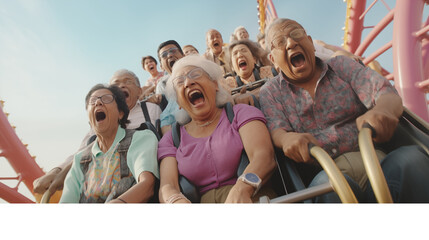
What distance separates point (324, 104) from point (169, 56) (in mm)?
2056

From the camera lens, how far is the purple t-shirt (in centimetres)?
115

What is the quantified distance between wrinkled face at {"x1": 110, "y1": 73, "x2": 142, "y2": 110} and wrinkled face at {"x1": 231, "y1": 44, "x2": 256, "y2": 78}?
42.3 inches

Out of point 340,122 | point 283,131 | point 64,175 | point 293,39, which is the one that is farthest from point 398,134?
point 64,175

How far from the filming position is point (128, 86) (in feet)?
7.59

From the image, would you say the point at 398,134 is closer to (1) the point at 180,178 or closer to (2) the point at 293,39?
(2) the point at 293,39

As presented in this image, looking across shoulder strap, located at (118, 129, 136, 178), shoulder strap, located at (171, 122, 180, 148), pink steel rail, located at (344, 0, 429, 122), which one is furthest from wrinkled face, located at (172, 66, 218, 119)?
pink steel rail, located at (344, 0, 429, 122)

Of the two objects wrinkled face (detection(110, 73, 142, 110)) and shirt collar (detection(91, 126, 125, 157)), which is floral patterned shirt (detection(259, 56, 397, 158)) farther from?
wrinkled face (detection(110, 73, 142, 110))

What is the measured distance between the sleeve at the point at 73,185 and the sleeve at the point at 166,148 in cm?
52

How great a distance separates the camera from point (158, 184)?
1.28 m

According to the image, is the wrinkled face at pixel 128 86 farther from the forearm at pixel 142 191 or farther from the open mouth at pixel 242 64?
the forearm at pixel 142 191
